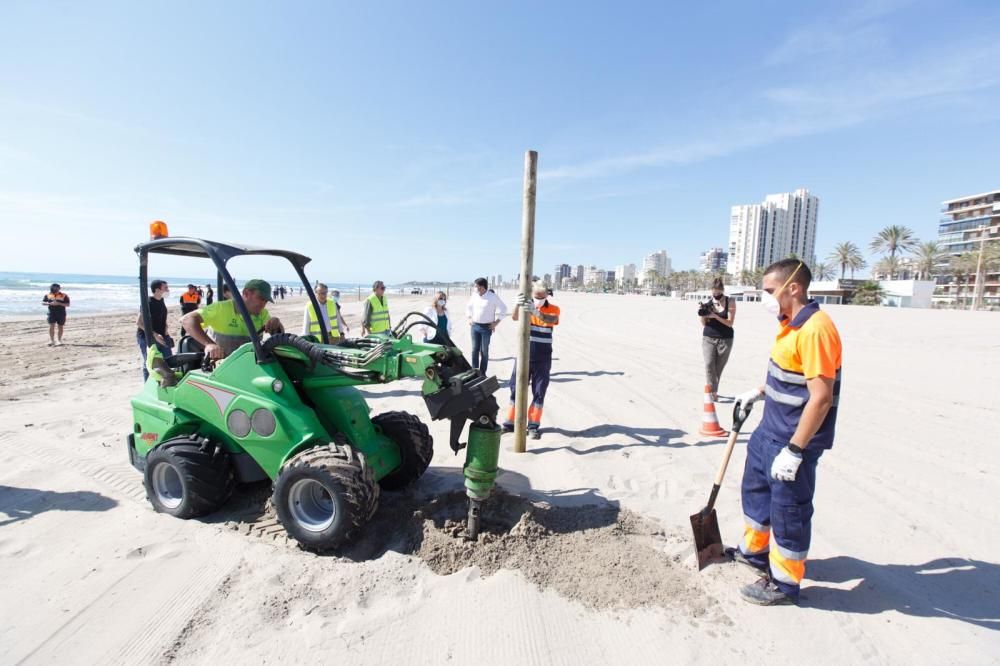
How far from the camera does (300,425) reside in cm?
332

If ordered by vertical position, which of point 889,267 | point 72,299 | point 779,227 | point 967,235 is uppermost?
point 779,227

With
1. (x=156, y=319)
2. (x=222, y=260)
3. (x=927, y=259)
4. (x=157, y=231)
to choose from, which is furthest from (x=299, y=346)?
(x=927, y=259)

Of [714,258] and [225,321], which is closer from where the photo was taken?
[225,321]

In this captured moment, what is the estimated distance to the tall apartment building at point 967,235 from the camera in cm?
6588

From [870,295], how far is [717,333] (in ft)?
200

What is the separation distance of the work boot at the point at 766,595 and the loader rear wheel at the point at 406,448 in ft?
8.38

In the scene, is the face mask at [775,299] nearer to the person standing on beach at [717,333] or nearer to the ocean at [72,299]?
the person standing on beach at [717,333]

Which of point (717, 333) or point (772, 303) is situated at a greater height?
point (772, 303)

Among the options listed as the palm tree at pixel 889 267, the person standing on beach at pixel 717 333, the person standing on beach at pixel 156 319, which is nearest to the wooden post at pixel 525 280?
the person standing on beach at pixel 717 333

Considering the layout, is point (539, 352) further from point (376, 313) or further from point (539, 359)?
point (376, 313)

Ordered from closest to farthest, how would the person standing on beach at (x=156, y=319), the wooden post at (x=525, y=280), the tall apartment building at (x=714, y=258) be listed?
the wooden post at (x=525, y=280) → the person standing on beach at (x=156, y=319) → the tall apartment building at (x=714, y=258)

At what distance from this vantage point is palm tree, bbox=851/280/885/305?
172ft

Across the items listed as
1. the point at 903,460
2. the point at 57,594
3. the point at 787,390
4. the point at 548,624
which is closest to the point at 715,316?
the point at 903,460

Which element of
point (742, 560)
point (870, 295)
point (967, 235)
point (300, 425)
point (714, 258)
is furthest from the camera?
point (714, 258)
